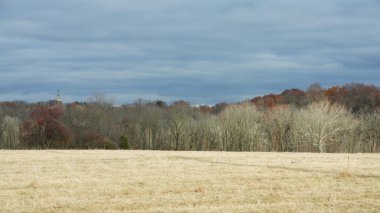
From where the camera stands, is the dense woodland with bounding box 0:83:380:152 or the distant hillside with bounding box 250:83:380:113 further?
the distant hillside with bounding box 250:83:380:113

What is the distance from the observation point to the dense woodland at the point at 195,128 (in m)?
86.2

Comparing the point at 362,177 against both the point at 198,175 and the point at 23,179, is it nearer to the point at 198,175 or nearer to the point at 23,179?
the point at 198,175

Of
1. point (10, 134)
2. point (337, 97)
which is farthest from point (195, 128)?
point (337, 97)

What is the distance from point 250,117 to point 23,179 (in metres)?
71.9

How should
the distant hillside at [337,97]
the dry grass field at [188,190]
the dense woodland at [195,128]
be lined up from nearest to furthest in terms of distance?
the dry grass field at [188,190] → the dense woodland at [195,128] → the distant hillside at [337,97]

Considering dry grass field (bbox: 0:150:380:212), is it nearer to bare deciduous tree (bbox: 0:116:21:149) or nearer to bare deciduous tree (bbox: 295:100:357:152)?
bare deciduous tree (bbox: 295:100:357:152)

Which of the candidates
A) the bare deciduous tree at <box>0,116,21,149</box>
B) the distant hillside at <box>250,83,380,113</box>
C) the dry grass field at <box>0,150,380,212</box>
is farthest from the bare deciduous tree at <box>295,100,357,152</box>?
the dry grass field at <box>0,150,380,212</box>

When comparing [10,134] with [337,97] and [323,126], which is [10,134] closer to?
[323,126]

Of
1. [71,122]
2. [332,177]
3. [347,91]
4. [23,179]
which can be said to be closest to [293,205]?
[332,177]

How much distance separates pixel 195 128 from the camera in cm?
10488

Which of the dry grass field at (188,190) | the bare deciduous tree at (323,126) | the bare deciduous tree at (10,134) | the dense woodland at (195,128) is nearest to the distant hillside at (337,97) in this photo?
the dense woodland at (195,128)

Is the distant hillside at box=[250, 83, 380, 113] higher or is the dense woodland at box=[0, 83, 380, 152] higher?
the distant hillside at box=[250, 83, 380, 113]

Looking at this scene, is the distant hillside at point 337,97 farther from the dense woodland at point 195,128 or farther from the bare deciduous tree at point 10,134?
the bare deciduous tree at point 10,134

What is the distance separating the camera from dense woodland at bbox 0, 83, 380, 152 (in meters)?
86.2
